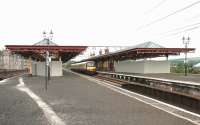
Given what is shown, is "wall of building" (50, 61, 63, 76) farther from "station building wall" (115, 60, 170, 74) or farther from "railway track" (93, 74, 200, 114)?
"railway track" (93, 74, 200, 114)

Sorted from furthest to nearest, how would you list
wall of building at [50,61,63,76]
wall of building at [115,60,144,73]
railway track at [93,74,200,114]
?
wall of building at [115,60,144,73] → wall of building at [50,61,63,76] → railway track at [93,74,200,114]

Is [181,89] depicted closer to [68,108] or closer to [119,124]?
[68,108]

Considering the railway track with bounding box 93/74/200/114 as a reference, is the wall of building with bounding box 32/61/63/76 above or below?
above

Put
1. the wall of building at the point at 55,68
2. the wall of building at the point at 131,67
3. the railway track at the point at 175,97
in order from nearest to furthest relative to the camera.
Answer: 1. the railway track at the point at 175,97
2. the wall of building at the point at 55,68
3. the wall of building at the point at 131,67

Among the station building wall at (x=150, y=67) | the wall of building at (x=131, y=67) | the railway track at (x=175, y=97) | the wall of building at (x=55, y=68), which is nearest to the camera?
the railway track at (x=175, y=97)

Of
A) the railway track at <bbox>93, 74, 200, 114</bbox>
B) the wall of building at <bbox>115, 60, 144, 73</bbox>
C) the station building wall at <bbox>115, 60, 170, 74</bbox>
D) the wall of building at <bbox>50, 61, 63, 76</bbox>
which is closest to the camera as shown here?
the railway track at <bbox>93, 74, 200, 114</bbox>

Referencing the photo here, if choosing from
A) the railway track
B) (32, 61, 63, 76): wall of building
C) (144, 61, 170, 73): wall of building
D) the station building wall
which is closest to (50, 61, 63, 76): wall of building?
(32, 61, 63, 76): wall of building


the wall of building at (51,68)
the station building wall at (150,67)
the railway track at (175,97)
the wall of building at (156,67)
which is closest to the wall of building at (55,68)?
the wall of building at (51,68)

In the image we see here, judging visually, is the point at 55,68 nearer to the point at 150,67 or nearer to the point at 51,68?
the point at 51,68

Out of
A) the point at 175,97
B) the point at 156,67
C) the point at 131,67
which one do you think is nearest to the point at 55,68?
the point at 131,67

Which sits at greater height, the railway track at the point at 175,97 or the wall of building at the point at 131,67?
the wall of building at the point at 131,67

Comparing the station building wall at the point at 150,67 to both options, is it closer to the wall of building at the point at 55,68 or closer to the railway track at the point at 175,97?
the wall of building at the point at 55,68

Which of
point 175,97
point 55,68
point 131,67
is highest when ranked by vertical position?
point 55,68

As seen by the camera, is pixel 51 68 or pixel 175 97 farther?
pixel 51 68
